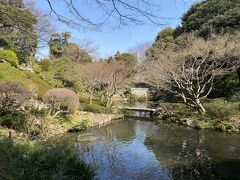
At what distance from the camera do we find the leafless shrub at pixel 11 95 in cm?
1259

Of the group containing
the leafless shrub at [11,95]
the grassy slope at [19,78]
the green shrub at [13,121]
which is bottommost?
the green shrub at [13,121]

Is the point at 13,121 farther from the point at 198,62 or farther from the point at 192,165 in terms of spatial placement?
the point at 198,62

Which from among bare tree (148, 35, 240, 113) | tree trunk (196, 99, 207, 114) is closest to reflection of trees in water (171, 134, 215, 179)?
tree trunk (196, 99, 207, 114)

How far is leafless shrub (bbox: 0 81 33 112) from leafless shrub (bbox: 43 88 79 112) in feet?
7.29

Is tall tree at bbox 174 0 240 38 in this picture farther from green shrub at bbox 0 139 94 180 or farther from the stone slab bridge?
green shrub at bbox 0 139 94 180

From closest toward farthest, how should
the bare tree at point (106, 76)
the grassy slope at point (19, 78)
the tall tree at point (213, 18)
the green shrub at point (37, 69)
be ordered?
the grassy slope at point (19, 78), the tall tree at point (213, 18), the bare tree at point (106, 76), the green shrub at point (37, 69)

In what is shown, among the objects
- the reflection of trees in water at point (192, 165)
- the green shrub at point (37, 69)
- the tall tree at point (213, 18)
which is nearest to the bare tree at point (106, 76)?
the green shrub at point (37, 69)

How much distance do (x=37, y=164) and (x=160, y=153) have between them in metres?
5.85

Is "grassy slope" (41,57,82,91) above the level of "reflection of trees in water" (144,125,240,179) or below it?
above

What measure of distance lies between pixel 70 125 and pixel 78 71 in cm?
1188

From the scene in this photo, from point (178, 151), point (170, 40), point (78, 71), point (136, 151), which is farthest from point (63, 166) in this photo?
point (170, 40)

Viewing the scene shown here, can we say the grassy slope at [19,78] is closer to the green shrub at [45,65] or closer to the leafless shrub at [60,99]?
the leafless shrub at [60,99]

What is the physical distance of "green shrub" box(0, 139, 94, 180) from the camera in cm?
534

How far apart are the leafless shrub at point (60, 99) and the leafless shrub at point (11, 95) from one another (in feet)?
7.29
